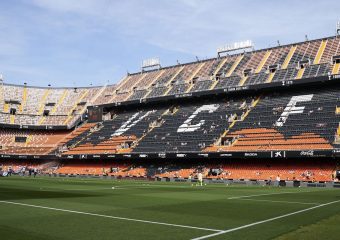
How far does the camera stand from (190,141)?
66000 millimetres

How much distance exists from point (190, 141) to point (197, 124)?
524 centimetres

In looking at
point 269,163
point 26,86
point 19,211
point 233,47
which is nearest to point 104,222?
point 19,211

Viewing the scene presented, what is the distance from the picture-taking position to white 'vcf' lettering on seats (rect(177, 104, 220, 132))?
6971 centimetres

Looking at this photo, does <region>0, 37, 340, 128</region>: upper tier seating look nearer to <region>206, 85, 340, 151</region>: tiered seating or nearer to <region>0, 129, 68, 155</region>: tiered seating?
<region>0, 129, 68, 155</region>: tiered seating

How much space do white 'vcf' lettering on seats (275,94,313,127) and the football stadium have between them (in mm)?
247

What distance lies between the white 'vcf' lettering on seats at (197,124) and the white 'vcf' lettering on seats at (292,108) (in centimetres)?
1436

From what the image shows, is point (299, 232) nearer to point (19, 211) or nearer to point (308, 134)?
point (19, 211)

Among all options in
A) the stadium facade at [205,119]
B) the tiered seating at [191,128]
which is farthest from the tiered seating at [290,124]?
the tiered seating at [191,128]

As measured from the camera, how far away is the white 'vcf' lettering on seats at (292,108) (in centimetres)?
6059

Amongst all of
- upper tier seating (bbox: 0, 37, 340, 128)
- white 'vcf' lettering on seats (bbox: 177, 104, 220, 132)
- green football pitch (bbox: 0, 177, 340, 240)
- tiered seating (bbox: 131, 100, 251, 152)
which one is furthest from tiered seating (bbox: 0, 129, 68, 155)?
green football pitch (bbox: 0, 177, 340, 240)

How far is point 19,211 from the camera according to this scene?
52.4ft

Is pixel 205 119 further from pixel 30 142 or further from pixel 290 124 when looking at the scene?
pixel 30 142

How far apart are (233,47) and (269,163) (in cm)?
3707

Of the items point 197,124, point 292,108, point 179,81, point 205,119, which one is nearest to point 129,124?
point 179,81
